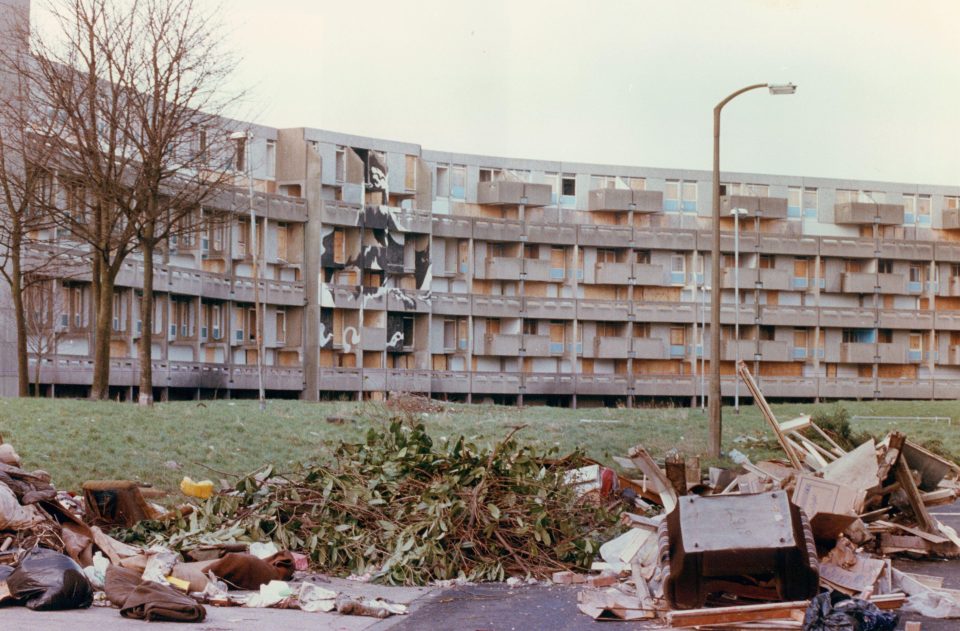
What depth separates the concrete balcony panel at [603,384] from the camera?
8106 cm

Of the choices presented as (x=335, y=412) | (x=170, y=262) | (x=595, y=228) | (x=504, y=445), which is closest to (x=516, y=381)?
(x=595, y=228)

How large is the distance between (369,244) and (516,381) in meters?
12.4

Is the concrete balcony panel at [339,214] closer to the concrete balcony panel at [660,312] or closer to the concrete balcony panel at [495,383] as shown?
the concrete balcony panel at [495,383]

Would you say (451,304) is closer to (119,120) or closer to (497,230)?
(497,230)

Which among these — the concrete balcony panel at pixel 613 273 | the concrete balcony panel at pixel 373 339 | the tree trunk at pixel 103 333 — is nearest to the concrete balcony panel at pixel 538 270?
the concrete balcony panel at pixel 613 273

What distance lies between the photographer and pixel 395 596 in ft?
41.7

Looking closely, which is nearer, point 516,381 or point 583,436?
point 583,436

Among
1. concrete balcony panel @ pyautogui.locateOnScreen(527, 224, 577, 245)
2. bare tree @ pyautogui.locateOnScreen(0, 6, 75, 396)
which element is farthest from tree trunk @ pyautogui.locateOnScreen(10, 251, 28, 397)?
concrete balcony panel @ pyautogui.locateOnScreen(527, 224, 577, 245)

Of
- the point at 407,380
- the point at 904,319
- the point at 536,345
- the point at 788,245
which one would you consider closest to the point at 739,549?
the point at 407,380

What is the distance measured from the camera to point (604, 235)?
81688 millimetres

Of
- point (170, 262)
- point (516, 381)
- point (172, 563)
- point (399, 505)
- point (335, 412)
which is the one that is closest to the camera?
point (172, 563)

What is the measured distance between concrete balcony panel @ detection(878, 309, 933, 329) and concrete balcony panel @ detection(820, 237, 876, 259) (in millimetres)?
3991

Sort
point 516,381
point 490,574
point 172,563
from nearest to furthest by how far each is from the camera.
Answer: point 172,563 → point 490,574 → point 516,381

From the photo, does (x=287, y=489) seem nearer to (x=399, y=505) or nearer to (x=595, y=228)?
(x=399, y=505)
